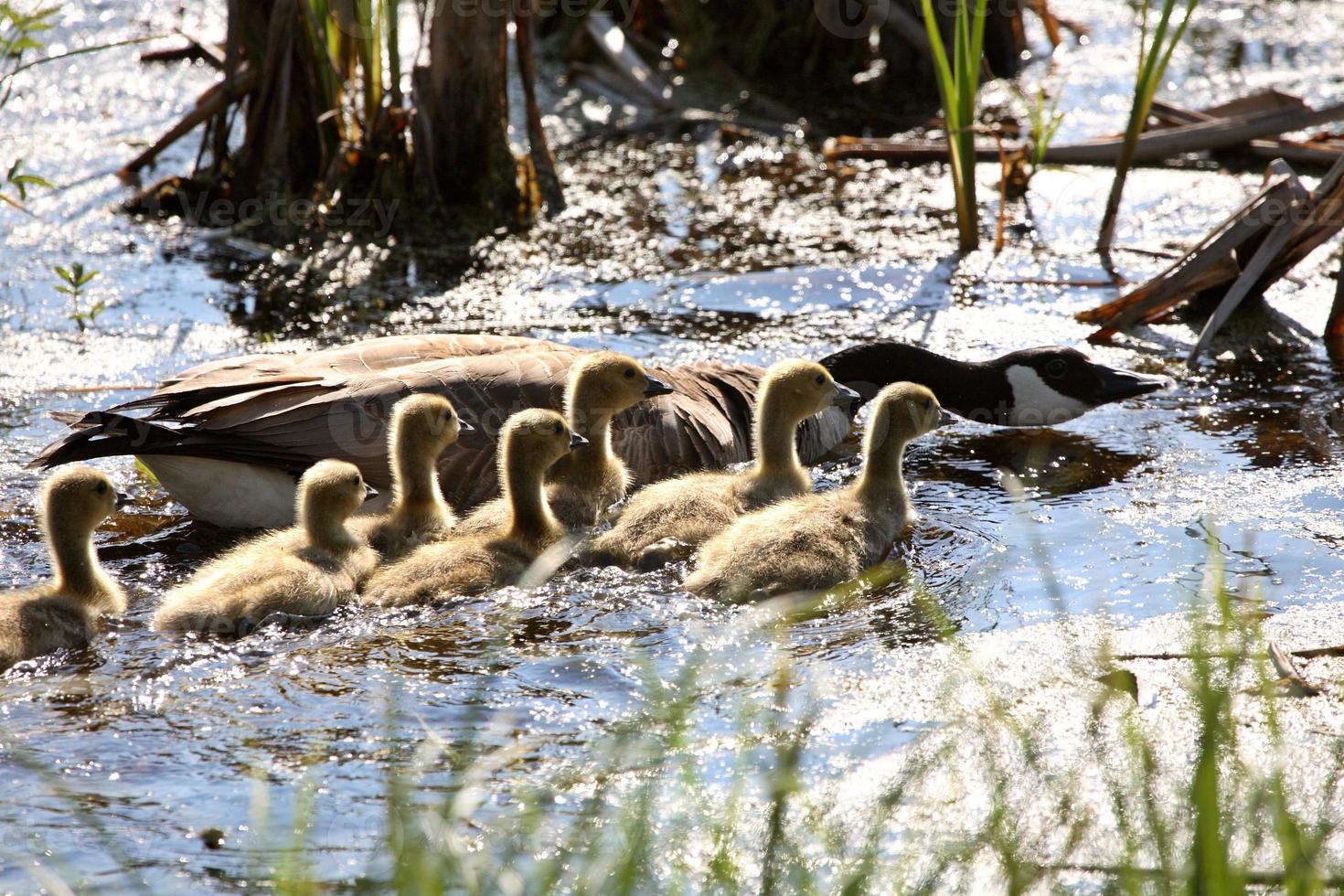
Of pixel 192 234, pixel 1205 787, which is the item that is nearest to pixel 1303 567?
pixel 1205 787

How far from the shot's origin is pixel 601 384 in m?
5.67

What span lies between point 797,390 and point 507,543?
4.51 feet

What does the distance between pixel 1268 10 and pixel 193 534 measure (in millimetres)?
11558

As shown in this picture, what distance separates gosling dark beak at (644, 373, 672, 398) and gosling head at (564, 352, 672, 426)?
0.02m

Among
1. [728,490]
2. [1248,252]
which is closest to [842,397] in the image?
[728,490]

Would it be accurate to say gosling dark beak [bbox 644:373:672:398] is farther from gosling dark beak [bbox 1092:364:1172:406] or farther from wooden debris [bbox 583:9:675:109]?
wooden debris [bbox 583:9:675:109]

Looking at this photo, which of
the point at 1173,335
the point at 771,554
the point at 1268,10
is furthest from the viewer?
the point at 1268,10

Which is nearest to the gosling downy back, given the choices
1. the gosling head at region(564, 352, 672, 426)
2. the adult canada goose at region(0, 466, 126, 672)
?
the gosling head at region(564, 352, 672, 426)

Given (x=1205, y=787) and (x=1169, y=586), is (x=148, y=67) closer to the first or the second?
(x=1169, y=586)

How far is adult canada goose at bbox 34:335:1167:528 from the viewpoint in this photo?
5.48m

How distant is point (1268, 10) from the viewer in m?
13.4

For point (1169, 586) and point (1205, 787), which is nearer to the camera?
point (1205, 787)

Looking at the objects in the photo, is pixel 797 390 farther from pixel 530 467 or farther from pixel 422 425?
pixel 422 425

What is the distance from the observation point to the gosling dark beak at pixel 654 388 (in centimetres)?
577
